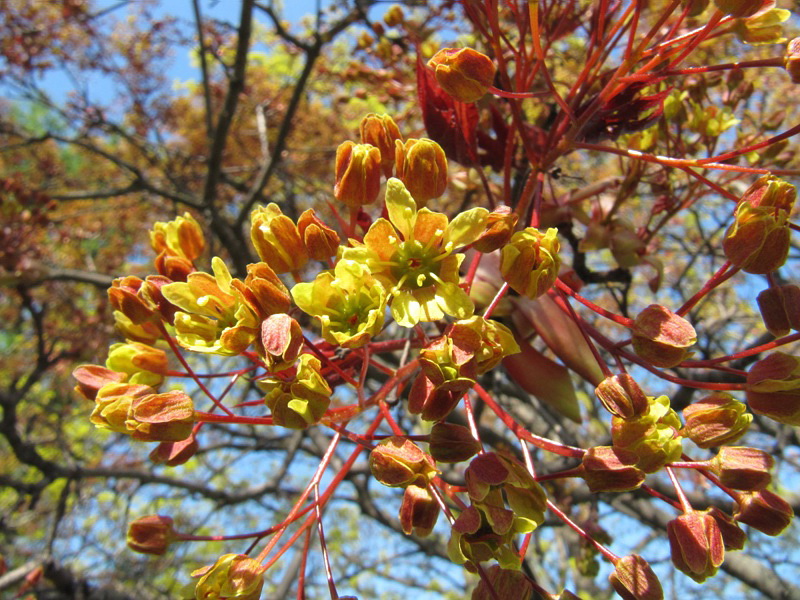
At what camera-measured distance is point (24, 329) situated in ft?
18.7

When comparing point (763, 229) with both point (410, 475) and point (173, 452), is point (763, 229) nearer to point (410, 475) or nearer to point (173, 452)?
point (410, 475)

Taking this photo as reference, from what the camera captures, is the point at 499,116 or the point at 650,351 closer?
the point at 650,351

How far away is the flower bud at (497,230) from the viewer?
3.11 feet

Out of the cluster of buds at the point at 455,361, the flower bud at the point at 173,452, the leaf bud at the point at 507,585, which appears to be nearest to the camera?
the cluster of buds at the point at 455,361

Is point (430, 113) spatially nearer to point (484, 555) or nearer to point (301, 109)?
point (484, 555)

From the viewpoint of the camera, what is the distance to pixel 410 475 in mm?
901

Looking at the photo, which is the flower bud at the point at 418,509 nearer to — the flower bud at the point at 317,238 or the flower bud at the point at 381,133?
the flower bud at the point at 317,238

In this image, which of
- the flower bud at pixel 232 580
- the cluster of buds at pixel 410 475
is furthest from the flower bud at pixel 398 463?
the flower bud at pixel 232 580

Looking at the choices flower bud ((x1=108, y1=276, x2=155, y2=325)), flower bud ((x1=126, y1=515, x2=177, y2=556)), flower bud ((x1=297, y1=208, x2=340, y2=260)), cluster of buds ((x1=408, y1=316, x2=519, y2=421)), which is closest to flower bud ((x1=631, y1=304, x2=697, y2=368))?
cluster of buds ((x1=408, y1=316, x2=519, y2=421))

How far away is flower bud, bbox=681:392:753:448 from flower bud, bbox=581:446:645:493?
0.35 feet

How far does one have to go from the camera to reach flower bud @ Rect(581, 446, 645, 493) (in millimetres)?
889

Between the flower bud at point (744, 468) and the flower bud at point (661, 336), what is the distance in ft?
0.56

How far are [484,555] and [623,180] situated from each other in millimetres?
1174

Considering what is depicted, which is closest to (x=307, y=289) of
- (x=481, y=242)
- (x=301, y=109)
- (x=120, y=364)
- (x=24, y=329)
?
(x=481, y=242)
